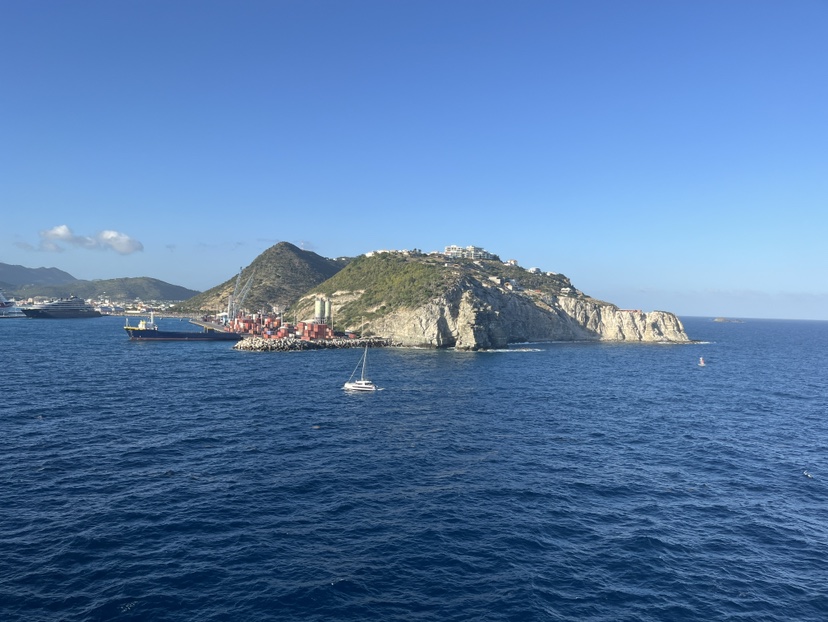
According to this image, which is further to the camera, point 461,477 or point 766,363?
point 766,363

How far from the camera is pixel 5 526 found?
35781 mm

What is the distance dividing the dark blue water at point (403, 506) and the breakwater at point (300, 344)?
223 feet

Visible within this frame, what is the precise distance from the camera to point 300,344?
160 metres

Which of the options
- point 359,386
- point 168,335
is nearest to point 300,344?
point 168,335

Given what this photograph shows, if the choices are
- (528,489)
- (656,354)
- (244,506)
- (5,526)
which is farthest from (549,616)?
(656,354)

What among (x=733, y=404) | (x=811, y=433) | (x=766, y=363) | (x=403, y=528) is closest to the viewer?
(x=403, y=528)

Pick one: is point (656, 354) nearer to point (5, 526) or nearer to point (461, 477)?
point (461, 477)

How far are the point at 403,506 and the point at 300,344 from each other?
12379 centimetres

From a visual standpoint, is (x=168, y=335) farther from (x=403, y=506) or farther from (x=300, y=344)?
(x=403, y=506)

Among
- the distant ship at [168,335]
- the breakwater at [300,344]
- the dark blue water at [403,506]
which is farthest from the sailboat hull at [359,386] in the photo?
the distant ship at [168,335]

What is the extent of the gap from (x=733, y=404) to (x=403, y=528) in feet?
260

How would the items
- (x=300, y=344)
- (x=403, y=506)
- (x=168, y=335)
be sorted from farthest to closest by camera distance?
1. (x=168, y=335)
2. (x=300, y=344)
3. (x=403, y=506)

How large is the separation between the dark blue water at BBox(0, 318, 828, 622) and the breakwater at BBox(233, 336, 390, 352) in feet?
223

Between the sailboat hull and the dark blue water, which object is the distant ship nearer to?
the dark blue water
